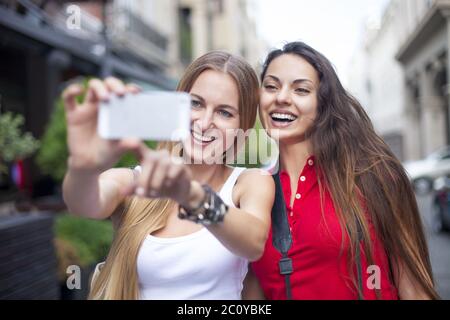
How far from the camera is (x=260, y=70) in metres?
1.72

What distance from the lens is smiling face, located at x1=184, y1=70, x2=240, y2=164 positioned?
1.23 metres

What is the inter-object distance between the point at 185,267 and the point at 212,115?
375mm

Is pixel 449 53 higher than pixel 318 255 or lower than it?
higher

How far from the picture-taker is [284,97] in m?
1.53

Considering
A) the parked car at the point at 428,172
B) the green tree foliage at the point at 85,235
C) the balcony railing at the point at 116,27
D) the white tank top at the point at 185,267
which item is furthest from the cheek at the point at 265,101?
the parked car at the point at 428,172

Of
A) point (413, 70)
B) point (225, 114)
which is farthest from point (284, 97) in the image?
point (413, 70)

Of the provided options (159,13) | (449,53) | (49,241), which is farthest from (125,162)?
(449,53)

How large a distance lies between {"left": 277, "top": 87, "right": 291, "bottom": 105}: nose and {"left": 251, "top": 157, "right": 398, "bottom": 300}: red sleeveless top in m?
0.33

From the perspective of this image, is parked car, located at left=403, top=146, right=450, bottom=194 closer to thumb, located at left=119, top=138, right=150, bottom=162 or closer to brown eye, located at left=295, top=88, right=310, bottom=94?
brown eye, located at left=295, top=88, right=310, bottom=94

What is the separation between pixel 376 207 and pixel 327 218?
15 centimetres

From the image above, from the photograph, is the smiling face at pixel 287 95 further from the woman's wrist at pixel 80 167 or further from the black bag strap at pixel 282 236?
the woman's wrist at pixel 80 167

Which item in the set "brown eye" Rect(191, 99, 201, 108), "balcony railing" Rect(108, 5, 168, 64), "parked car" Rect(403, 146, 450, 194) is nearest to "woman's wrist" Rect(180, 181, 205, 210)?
"brown eye" Rect(191, 99, 201, 108)

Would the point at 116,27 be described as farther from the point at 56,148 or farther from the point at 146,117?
the point at 146,117
